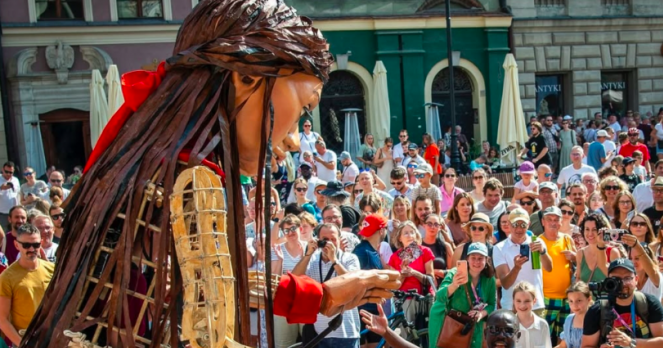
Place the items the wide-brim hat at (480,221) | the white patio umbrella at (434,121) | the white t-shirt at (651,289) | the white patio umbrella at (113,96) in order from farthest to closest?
the white patio umbrella at (434,121) < the white patio umbrella at (113,96) < the wide-brim hat at (480,221) < the white t-shirt at (651,289)

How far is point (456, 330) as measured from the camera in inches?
292

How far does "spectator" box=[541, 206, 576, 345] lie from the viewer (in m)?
8.48

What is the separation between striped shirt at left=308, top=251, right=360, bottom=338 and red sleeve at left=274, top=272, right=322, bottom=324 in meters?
4.58

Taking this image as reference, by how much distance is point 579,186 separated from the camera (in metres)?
10.8

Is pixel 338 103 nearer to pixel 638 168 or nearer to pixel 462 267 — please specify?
pixel 638 168

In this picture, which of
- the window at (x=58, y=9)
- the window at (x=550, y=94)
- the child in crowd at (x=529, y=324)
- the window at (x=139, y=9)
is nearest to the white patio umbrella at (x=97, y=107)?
the window at (x=58, y=9)

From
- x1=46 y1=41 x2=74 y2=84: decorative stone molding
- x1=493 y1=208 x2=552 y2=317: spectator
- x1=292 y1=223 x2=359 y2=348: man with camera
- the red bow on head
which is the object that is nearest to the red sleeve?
the red bow on head

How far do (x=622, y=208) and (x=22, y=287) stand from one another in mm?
6171

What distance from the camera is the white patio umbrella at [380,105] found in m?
22.5

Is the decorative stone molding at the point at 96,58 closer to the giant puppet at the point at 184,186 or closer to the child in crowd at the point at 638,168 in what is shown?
the child in crowd at the point at 638,168

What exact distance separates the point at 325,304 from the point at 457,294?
4.56 metres

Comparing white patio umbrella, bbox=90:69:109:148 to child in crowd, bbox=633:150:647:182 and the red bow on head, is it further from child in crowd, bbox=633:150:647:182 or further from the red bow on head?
the red bow on head

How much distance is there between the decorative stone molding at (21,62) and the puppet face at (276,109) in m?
20.3

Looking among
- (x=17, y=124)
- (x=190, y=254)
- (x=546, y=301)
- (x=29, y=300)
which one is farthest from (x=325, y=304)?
(x=17, y=124)
